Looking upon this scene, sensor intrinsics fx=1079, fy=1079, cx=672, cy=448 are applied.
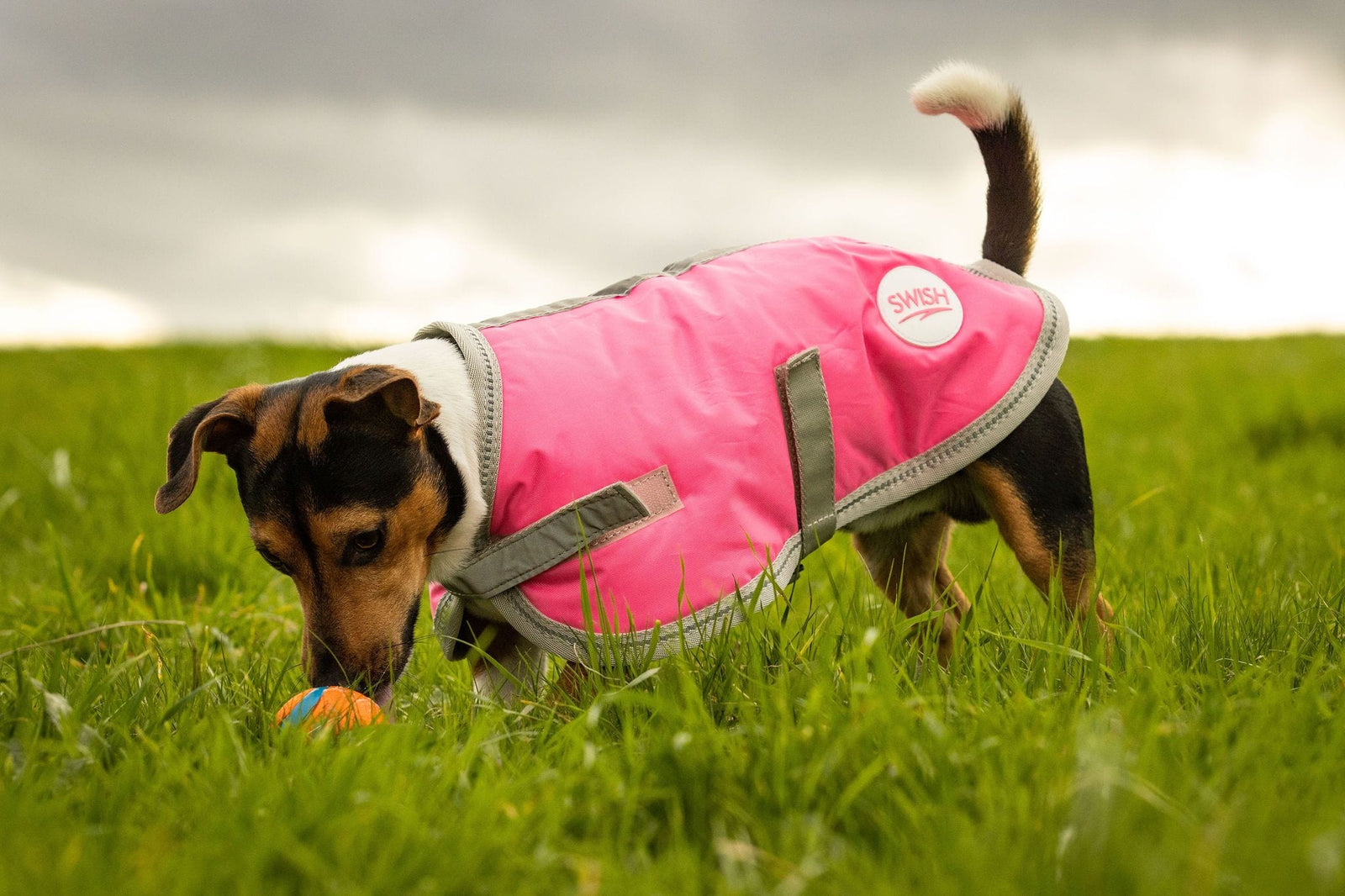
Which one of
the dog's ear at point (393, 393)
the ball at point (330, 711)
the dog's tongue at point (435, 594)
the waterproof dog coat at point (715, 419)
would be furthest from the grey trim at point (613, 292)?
the ball at point (330, 711)

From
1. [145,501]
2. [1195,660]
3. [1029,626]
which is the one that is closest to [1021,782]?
[1195,660]

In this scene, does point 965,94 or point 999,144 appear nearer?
point 965,94

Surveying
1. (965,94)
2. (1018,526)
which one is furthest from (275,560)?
(965,94)

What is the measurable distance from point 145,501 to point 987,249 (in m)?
4.45

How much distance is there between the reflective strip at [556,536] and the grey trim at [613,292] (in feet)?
2.16

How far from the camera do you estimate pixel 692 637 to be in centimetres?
271

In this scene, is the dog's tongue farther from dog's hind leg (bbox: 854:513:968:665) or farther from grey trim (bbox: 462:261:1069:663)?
dog's hind leg (bbox: 854:513:968:665)

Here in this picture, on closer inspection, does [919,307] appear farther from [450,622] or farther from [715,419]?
[450,622]

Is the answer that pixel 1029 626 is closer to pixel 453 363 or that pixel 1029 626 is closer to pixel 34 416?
pixel 453 363

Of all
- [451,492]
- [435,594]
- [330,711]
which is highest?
[451,492]

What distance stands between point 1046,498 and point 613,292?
4.75 feet

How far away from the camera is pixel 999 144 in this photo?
366 cm

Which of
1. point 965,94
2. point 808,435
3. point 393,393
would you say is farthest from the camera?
point 965,94

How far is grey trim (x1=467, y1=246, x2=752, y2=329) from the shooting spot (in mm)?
3143
